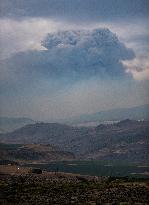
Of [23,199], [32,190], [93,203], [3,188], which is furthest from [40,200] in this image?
[3,188]

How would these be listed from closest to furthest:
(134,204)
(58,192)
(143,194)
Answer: (134,204) < (143,194) < (58,192)

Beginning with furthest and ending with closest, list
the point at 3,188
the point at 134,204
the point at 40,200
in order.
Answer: the point at 3,188 → the point at 40,200 → the point at 134,204

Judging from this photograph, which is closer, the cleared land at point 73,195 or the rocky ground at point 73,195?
the rocky ground at point 73,195

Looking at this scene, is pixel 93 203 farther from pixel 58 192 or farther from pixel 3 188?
pixel 3 188

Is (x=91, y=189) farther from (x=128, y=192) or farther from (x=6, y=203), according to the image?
(x=6, y=203)

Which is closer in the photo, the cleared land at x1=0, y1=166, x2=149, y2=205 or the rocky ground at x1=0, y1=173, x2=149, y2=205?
the rocky ground at x1=0, y1=173, x2=149, y2=205

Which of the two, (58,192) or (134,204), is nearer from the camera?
(134,204)

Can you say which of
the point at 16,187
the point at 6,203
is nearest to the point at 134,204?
the point at 6,203

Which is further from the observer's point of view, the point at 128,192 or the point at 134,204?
the point at 128,192

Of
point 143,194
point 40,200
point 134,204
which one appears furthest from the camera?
point 143,194
